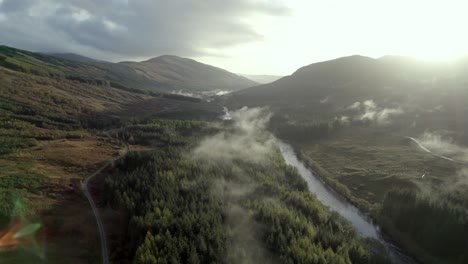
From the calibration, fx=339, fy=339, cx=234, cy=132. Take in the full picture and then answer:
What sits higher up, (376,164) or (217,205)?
(376,164)

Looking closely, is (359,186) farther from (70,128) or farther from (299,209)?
(70,128)

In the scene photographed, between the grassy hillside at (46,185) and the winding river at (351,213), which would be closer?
the grassy hillside at (46,185)

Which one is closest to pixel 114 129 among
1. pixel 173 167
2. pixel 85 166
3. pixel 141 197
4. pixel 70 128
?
pixel 70 128

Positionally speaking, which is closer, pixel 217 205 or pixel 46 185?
pixel 217 205

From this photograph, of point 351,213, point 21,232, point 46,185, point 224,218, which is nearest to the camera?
point 21,232

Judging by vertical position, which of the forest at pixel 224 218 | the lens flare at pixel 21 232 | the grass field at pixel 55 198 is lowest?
the grass field at pixel 55 198

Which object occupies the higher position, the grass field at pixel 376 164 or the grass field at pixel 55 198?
the grass field at pixel 376 164

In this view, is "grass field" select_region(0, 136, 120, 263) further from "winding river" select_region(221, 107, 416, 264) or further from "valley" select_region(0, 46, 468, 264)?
"winding river" select_region(221, 107, 416, 264)

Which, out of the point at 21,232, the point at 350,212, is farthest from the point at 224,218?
the point at 350,212

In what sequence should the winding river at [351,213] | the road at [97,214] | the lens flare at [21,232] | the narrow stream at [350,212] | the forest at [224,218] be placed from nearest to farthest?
the forest at [224,218], the lens flare at [21,232], the road at [97,214], the winding river at [351,213], the narrow stream at [350,212]

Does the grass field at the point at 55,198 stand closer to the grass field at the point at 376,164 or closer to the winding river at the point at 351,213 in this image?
the winding river at the point at 351,213

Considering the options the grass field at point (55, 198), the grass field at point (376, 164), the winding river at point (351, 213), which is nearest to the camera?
the grass field at point (55, 198)

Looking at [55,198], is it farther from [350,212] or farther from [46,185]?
[350,212]

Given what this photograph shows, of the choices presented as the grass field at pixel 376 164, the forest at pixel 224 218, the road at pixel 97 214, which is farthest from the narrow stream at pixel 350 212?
the road at pixel 97 214
